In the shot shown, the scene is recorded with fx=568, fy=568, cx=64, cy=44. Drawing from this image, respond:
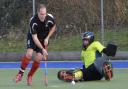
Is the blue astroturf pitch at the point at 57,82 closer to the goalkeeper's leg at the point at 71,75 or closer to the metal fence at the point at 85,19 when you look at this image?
the goalkeeper's leg at the point at 71,75

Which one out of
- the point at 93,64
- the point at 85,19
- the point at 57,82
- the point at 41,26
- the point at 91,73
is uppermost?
the point at 41,26

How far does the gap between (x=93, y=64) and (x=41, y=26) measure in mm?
1355

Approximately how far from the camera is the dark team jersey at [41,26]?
1038cm

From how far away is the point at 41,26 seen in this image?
1045cm

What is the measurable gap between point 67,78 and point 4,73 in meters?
2.76

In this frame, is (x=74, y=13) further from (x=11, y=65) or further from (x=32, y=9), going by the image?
(x=11, y=65)

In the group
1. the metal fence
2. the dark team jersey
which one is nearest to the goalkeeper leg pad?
the dark team jersey

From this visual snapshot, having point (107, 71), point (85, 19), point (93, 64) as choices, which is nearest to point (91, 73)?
point (93, 64)

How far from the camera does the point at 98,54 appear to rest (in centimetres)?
1120

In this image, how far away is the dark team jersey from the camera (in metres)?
10.4

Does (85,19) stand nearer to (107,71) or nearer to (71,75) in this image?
(107,71)

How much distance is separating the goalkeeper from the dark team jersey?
88cm

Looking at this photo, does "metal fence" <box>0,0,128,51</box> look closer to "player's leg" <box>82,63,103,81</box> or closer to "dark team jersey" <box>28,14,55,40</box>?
"player's leg" <box>82,63,103,81</box>

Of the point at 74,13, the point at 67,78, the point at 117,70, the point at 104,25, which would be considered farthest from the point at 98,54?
the point at 74,13
